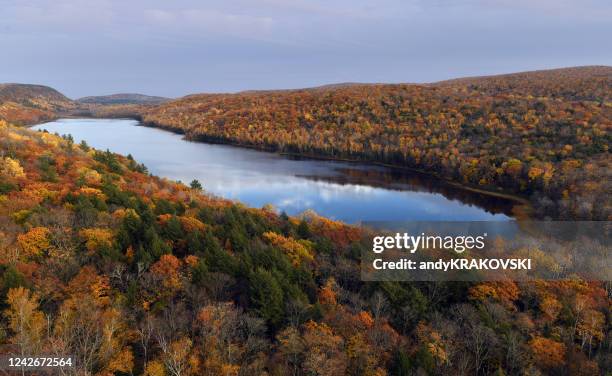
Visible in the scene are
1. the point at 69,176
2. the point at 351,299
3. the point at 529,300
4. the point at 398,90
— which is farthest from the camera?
the point at 398,90

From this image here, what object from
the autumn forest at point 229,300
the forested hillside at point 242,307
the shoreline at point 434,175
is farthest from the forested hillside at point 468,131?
the forested hillside at point 242,307

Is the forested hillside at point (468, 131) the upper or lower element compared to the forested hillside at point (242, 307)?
upper

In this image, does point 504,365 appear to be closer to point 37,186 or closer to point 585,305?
point 585,305

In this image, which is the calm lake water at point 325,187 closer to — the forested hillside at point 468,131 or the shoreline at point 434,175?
the shoreline at point 434,175

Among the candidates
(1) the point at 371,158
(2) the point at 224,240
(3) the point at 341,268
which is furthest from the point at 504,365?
(1) the point at 371,158

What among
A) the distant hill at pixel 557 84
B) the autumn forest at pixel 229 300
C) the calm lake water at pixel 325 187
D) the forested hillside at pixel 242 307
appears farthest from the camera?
the distant hill at pixel 557 84

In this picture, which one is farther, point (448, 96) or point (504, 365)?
point (448, 96)

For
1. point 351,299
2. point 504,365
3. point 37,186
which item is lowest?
point 504,365

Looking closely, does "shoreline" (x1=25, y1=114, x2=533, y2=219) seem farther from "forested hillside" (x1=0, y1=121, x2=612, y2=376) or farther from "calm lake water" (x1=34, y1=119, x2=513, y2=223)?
"forested hillside" (x1=0, y1=121, x2=612, y2=376)
